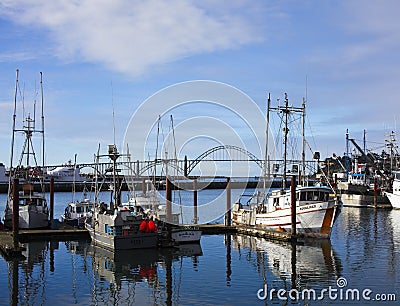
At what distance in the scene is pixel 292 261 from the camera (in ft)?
112

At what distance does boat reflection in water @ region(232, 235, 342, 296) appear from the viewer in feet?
94.5

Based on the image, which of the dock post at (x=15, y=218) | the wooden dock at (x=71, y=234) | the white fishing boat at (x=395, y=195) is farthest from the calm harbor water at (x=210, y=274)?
the white fishing boat at (x=395, y=195)

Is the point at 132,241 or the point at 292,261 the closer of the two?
the point at 292,261

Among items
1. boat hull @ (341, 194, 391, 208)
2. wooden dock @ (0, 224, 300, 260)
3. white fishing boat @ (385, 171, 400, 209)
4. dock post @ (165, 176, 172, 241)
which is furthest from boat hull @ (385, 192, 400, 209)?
dock post @ (165, 176, 172, 241)

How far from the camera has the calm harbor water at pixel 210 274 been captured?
83.7 feet

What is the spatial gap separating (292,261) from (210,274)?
6.25 meters

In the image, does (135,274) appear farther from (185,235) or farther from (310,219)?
(310,219)

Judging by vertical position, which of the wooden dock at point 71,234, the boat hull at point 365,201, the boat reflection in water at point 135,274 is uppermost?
the boat hull at point 365,201

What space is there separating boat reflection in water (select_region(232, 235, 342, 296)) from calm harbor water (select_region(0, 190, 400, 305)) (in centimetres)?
6

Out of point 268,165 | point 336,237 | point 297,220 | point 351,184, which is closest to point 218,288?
point 297,220

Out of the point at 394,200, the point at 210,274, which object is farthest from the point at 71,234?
the point at 394,200

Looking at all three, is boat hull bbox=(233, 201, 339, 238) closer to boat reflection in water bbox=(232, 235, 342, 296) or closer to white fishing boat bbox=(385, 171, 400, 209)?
boat reflection in water bbox=(232, 235, 342, 296)

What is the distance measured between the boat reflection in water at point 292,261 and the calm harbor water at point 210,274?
56mm

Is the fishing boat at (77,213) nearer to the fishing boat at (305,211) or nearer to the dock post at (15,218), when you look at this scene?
the dock post at (15,218)
